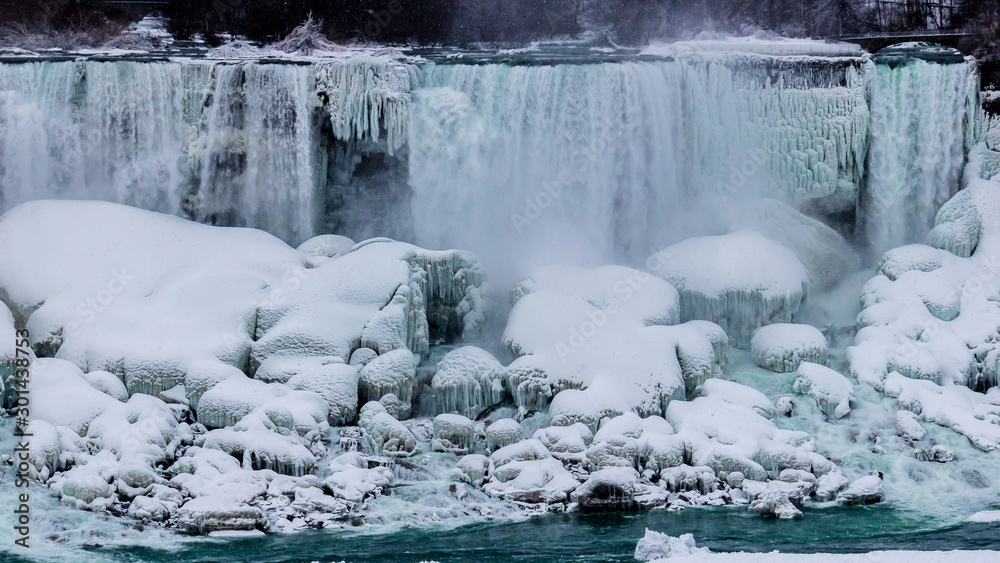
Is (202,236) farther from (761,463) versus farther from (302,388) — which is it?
(761,463)

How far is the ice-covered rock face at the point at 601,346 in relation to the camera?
15562 millimetres

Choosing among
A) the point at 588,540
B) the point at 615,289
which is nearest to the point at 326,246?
the point at 615,289

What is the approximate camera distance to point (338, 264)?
17.2m

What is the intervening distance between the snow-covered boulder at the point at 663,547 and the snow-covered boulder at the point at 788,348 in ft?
16.4

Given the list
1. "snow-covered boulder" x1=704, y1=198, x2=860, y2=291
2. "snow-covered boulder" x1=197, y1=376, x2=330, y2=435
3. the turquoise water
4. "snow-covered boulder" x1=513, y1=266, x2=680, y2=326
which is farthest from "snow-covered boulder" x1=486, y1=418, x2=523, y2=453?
"snow-covered boulder" x1=704, y1=198, x2=860, y2=291

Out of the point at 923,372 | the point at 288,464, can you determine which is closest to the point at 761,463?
the point at 923,372

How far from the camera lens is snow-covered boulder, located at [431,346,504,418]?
15.7 meters

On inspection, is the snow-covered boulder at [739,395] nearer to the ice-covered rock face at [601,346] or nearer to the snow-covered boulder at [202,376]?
the ice-covered rock face at [601,346]

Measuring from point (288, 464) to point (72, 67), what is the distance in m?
7.97

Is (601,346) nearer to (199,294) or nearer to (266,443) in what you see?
(266,443)

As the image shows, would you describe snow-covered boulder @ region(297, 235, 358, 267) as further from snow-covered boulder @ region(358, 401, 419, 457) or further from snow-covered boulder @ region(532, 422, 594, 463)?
snow-covered boulder @ region(532, 422, 594, 463)

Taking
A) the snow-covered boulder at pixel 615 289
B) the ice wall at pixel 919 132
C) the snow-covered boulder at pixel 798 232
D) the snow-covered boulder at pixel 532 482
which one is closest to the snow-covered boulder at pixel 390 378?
the snow-covered boulder at pixel 532 482

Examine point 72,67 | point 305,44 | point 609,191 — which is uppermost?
point 305,44

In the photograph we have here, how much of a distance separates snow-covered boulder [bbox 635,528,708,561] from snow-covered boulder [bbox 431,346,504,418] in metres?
3.95
